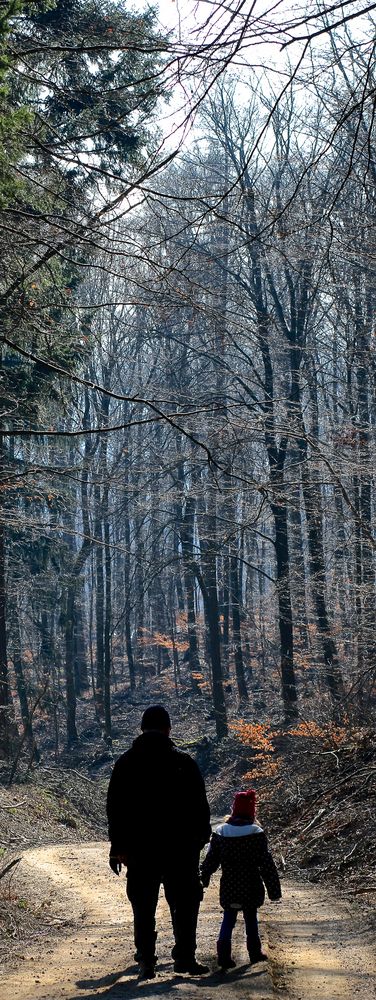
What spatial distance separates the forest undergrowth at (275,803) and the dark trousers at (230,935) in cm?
257

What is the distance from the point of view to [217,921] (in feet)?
29.8

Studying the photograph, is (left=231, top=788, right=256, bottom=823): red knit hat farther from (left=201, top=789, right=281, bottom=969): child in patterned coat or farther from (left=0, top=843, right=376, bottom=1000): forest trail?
(left=0, top=843, right=376, bottom=1000): forest trail

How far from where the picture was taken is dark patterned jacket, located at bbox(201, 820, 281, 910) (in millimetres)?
6625

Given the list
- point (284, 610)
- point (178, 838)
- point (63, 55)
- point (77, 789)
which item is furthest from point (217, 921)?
point (284, 610)

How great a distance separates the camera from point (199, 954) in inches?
275

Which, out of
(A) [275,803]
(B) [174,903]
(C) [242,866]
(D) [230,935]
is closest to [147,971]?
(B) [174,903]

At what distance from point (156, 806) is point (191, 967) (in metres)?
1.07

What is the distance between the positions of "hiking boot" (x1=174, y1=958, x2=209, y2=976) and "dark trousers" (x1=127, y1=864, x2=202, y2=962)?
0.08ft

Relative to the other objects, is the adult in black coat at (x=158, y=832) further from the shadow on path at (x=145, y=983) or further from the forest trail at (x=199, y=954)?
the forest trail at (x=199, y=954)

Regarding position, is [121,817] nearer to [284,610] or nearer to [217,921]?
[217,921]

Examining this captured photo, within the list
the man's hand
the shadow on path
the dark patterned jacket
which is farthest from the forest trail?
the man's hand

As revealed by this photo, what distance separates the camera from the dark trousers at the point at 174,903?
6215 mm

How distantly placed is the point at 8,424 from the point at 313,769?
8.45 m

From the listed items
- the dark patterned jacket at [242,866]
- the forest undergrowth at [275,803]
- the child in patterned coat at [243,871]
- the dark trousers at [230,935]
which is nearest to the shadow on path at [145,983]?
the dark trousers at [230,935]
